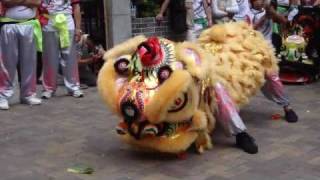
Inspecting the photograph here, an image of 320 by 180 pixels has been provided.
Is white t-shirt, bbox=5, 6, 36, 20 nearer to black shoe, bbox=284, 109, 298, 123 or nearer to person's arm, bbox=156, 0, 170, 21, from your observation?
person's arm, bbox=156, 0, 170, 21

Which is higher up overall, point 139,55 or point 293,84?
point 139,55

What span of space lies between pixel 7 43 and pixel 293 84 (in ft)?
14.0

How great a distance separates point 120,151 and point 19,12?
273 centimetres

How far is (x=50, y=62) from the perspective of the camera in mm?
8008

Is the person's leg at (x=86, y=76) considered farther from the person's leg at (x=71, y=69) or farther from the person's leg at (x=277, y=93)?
the person's leg at (x=277, y=93)

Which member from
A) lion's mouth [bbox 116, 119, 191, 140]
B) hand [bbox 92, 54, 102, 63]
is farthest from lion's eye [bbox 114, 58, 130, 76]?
hand [bbox 92, 54, 102, 63]

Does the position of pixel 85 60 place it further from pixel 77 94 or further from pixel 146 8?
pixel 146 8

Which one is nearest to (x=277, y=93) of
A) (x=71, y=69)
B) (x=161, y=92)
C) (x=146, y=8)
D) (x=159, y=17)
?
(x=161, y=92)

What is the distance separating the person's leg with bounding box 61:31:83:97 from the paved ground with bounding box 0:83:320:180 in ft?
2.78

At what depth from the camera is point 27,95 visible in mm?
7691

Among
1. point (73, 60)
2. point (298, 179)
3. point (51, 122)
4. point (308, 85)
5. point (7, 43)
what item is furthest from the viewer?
point (308, 85)

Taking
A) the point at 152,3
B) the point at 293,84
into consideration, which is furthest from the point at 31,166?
the point at 152,3

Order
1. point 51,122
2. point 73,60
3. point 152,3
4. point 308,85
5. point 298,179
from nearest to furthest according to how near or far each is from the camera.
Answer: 1. point 298,179
2. point 51,122
3. point 73,60
4. point 308,85
5. point 152,3

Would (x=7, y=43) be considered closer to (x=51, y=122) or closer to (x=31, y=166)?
(x=51, y=122)
